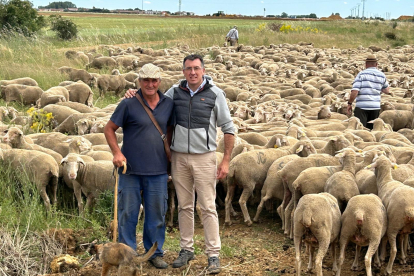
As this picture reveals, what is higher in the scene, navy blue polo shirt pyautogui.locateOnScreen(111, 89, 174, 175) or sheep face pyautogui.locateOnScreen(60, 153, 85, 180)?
navy blue polo shirt pyautogui.locateOnScreen(111, 89, 174, 175)

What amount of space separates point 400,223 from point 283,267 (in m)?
1.54

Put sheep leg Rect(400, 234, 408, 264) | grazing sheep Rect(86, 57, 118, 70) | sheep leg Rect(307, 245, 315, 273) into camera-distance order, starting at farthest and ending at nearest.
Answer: grazing sheep Rect(86, 57, 118, 70) < sheep leg Rect(400, 234, 408, 264) < sheep leg Rect(307, 245, 315, 273)

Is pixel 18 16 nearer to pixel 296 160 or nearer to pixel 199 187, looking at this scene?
pixel 296 160

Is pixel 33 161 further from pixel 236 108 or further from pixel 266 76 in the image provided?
pixel 266 76

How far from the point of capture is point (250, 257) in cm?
697

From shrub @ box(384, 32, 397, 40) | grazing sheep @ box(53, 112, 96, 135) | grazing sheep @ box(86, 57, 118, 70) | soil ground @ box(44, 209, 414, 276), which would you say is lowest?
soil ground @ box(44, 209, 414, 276)

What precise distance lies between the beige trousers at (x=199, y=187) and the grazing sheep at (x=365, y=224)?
154 centimetres

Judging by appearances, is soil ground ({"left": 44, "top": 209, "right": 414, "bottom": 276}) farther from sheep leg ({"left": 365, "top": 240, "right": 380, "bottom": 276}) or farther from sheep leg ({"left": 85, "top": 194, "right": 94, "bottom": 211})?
sheep leg ({"left": 85, "top": 194, "right": 94, "bottom": 211})

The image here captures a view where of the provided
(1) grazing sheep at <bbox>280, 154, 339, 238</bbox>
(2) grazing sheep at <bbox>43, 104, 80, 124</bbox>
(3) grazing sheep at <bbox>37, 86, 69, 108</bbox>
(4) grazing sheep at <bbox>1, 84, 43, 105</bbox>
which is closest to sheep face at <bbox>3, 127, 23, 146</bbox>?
(2) grazing sheep at <bbox>43, 104, 80, 124</bbox>

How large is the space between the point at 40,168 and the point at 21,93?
8.35 metres

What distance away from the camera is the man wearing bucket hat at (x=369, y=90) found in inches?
492

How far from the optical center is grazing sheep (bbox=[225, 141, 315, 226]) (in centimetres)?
845

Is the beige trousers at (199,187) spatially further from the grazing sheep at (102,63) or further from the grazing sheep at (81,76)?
the grazing sheep at (102,63)

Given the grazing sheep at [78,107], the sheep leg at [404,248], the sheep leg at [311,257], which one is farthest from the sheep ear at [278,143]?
the grazing sheep at [78,107]
